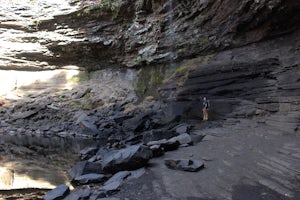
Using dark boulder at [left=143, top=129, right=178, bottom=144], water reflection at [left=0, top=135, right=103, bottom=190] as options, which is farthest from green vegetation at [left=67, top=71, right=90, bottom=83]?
dark boulder at [left=143, top=129, right=178, bottom=144]

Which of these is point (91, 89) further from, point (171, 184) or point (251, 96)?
point (171, 184)

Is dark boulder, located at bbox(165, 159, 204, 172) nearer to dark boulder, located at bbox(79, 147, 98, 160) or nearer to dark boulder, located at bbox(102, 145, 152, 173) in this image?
dark boulder, located at bbox(102, 145, 152, 173)

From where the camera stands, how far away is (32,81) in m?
28.7

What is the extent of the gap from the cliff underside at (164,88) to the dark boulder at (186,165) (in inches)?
6.3

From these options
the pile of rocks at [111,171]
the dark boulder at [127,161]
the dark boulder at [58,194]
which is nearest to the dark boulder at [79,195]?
the pile of rocks at [111,171]

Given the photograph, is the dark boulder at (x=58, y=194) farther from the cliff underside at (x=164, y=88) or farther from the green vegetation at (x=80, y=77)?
the green vegetation at (x=80, y=77)

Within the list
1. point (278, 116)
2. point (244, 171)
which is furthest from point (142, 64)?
point (244, 171)

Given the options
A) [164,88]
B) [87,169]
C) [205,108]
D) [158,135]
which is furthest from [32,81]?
[87,169]

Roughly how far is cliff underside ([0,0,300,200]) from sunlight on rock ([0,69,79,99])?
0.10 m

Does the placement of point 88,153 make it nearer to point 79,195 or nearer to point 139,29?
point 79,195

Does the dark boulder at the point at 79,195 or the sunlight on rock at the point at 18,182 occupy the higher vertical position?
the dark boulder at the point at 79,195

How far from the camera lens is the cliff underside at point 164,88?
23.0ft

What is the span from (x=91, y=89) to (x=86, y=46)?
4.20 meters

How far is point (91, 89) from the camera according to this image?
83.7 feet
